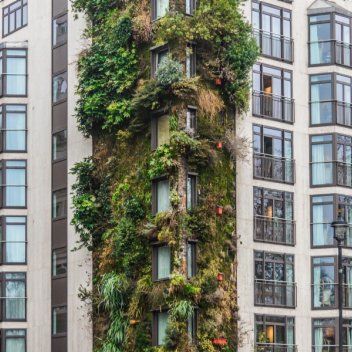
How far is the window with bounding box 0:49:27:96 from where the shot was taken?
61.6 metres

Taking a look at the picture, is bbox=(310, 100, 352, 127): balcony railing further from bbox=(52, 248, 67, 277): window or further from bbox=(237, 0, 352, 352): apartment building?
bbox=(52, 248, 67, 277): window

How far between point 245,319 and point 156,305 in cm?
400

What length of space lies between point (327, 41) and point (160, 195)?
10769 millimetres

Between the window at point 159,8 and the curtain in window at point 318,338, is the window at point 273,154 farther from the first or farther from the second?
the curtain in window at point 318,338

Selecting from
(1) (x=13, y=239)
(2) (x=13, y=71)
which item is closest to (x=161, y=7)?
(2) (x=13, y=71)

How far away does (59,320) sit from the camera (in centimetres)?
5775

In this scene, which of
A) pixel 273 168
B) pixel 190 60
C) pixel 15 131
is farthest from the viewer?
pixel 15 131

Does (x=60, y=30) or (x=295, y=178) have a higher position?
(x=60, y=30)

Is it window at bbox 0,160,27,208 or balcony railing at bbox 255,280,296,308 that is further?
window at bbox 0,160,27,208

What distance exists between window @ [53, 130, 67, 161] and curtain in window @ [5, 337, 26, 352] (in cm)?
812

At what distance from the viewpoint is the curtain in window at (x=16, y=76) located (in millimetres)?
61594

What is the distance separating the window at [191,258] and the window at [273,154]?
473 centimetres

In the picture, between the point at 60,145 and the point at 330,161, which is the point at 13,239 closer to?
the point at 60,145

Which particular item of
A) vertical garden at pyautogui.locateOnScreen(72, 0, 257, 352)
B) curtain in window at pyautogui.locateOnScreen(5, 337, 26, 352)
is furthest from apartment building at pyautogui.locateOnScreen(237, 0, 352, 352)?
curtain in window at pyautogui.locateOnScreen(5, 337, 26, 352)
